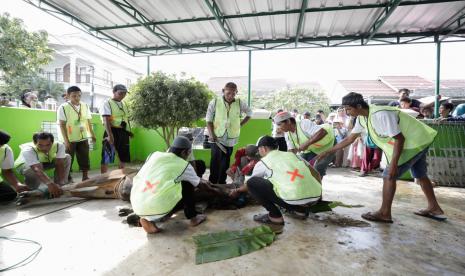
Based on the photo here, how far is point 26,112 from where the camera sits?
16.8ft

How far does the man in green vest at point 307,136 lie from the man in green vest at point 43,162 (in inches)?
126

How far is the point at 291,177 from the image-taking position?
2748 mm

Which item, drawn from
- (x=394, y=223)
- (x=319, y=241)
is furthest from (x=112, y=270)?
(x=394, y=223)

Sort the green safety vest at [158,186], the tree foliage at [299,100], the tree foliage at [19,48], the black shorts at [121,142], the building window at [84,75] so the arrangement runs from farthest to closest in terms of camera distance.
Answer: the building window at [84,75] → the tree foliage at [299,100] → the tree foliage at [19,48] → the black shorts at [121,142] → the green safety vest at [158,186]

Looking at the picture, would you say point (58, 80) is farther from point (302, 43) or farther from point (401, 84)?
point (401, 84)

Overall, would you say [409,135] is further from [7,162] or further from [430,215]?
[7,162]

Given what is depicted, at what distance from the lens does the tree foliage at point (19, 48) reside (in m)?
10.2

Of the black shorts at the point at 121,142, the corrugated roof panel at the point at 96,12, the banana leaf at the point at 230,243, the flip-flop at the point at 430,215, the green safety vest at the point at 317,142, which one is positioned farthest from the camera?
the corrugated roof panel at the point at 96,12

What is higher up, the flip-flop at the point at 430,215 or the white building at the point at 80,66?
the white building at the point at 80,66

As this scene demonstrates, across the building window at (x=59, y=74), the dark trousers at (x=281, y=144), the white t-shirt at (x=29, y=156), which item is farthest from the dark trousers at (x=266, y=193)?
the building window at (x=59, y=74)

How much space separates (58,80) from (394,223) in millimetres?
24888

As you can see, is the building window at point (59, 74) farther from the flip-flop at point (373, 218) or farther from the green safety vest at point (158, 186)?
the flip-flop at point (373, 218)

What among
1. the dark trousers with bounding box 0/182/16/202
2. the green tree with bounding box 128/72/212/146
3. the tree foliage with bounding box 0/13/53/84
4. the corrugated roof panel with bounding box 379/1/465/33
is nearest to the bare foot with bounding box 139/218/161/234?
the dark trousers with bounding box 0/182/16/202

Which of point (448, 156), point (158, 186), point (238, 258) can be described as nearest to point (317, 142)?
point (238, 258)
